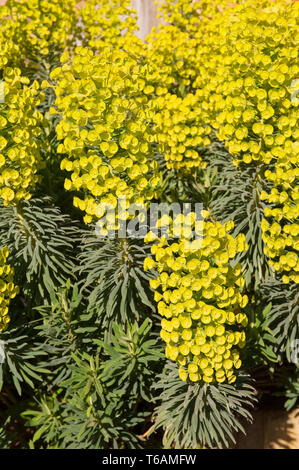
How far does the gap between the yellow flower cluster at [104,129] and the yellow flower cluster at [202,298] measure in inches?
12.2

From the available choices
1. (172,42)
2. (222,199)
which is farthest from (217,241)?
(172,42)

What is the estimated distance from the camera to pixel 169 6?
3.30 m

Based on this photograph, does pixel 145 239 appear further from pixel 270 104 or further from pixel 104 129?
pixel 270 104

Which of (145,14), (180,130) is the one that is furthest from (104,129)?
(145,14)

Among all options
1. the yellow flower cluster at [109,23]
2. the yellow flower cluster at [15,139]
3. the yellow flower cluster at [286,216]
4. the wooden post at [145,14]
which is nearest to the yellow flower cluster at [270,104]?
the yellow flower cluster at [286,216]

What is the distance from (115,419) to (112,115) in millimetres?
1600

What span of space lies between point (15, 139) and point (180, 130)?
3.36 feet

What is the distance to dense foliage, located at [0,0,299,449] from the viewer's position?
170cm

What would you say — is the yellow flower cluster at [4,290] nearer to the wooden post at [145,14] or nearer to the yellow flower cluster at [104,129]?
the yellow flower cluster at [104,129]

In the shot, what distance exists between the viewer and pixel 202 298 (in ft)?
5.52

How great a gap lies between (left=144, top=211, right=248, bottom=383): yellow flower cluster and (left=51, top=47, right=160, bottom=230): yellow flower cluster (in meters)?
0.31

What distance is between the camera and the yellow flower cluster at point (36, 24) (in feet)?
9.77

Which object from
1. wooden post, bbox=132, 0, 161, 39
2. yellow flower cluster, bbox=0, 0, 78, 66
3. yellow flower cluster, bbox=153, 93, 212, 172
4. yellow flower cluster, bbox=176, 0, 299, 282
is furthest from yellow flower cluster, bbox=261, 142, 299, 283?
wooden post, bbox=132, 0, 161, 39

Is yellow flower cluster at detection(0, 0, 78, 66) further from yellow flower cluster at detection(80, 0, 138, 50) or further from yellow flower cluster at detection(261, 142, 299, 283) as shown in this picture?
Answer: yellow flower cluster at detection(261, 142, 299, 283)
